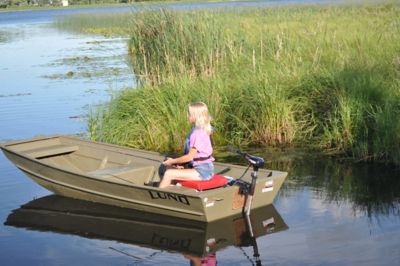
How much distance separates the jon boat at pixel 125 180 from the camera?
7.10 metres

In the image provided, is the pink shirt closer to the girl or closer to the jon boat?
the girl

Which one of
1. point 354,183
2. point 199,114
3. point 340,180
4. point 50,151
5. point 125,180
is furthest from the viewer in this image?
point 50,151

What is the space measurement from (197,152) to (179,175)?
1.11ft

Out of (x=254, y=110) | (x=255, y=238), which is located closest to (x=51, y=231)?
(x=255, y=238)

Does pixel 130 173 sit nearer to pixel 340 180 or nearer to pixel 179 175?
pixel 179 175

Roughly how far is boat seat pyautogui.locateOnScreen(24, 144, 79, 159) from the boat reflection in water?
95 centimetres

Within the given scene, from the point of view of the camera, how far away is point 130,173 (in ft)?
27.3

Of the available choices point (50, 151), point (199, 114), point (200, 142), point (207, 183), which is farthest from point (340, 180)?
point (50, 151)

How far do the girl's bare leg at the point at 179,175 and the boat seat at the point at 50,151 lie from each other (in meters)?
2.38

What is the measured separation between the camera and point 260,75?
10750mm

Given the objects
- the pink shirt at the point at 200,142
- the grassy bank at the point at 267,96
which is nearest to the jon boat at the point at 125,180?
the pink shirt at the point at 200,142

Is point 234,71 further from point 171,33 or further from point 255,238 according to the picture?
point 255,238

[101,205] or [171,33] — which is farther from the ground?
[171,33]

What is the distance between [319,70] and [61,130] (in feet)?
16.6
